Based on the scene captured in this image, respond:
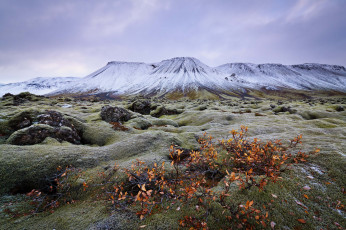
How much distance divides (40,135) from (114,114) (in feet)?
39.0

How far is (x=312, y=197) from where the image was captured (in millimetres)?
5992

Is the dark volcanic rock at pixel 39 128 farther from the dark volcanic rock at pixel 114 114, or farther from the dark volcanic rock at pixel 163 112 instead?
the dark volcanic rock at pixel 163 112

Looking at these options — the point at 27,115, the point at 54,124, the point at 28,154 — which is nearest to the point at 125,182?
the point at 28,154

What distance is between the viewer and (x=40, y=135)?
12203mm

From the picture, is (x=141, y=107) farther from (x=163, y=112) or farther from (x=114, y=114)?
(x=114, y=114)

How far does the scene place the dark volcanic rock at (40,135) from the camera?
37.2 feet

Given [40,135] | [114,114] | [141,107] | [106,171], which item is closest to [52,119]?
[40,135]

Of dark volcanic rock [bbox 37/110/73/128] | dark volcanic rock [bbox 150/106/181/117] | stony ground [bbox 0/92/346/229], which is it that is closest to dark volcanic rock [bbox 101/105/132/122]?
dark volcanic rock [bbox 37/110/73/128]

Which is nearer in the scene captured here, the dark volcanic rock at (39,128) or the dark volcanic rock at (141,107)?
the dark volcanic rock at (39,128)

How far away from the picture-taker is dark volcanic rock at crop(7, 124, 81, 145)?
11352 millimetres

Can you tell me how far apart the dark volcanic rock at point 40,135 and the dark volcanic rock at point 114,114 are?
8.41m

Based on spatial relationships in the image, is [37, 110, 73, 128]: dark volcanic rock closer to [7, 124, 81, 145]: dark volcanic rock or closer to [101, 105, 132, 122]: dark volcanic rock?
[7, 124, 81, 145]: dark volcanic rock

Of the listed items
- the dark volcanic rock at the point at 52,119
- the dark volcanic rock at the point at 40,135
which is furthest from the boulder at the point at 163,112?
the dark volcanic rock at the point at 40,135

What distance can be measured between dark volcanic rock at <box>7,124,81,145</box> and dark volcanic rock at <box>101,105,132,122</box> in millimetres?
8414
